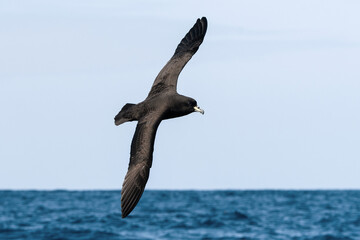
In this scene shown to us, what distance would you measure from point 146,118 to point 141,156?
770mm

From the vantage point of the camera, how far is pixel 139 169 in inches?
587

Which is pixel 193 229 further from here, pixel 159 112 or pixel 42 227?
pixel 159 112

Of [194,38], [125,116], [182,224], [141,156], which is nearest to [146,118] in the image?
[125,116]

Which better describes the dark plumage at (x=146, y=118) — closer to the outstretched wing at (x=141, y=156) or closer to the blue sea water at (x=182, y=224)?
the outstretched wing at (x=141, y=156)

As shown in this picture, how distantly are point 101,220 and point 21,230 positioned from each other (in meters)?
5.58

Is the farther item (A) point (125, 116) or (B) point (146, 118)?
(A) point (125, 116)

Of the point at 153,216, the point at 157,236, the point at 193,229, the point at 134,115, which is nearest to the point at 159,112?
the point at 134,115

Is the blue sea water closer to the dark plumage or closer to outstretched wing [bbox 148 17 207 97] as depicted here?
outstretched wing [bbox 148 17 207 97]

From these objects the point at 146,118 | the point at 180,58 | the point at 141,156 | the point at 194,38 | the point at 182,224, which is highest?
the point at 194,38

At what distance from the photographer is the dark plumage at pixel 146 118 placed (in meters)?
14.7

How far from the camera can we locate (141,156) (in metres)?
15.0

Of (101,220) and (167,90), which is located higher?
(167,90)

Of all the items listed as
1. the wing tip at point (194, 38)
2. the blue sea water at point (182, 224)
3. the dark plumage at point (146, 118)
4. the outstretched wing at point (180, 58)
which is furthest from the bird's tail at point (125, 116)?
the blue sea water at point (182, 224)

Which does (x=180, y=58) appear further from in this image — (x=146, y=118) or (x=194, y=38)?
(x=146, y=118)
